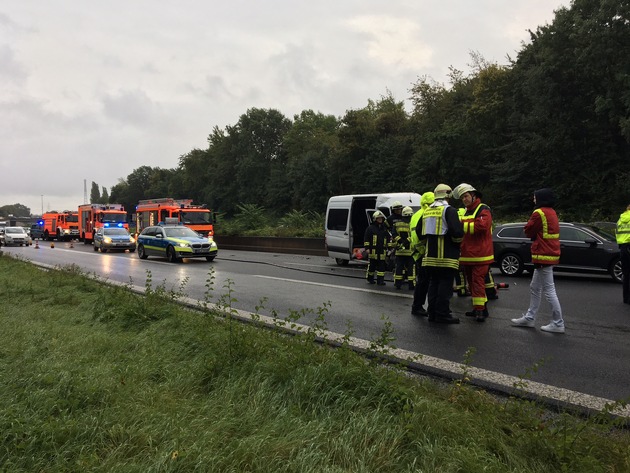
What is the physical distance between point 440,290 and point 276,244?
808 inches

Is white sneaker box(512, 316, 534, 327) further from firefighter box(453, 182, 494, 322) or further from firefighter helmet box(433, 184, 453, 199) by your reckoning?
firefighter helmet box(433, 184, 453, 199)

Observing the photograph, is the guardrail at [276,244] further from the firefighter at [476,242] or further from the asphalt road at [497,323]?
the firefighter at [476,242]

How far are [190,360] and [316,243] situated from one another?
19.5 meters

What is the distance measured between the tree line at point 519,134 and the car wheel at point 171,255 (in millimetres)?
21131

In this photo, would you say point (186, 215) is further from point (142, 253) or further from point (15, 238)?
point (15, 238)

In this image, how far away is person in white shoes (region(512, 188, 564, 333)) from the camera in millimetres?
6480

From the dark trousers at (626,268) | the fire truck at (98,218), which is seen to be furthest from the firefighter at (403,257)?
the fire truck at (98,218)

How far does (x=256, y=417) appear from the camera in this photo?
10.9 feet

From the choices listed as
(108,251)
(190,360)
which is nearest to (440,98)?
(108,251)

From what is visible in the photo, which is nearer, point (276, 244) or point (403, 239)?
point (403, 239)

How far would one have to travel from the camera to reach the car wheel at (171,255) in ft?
63.3

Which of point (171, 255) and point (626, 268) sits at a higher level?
point (626, 268)

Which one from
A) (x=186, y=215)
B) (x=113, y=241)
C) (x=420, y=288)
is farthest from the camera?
(x=186, y=215)

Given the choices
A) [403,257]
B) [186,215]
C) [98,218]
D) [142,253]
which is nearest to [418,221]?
[403,257]
